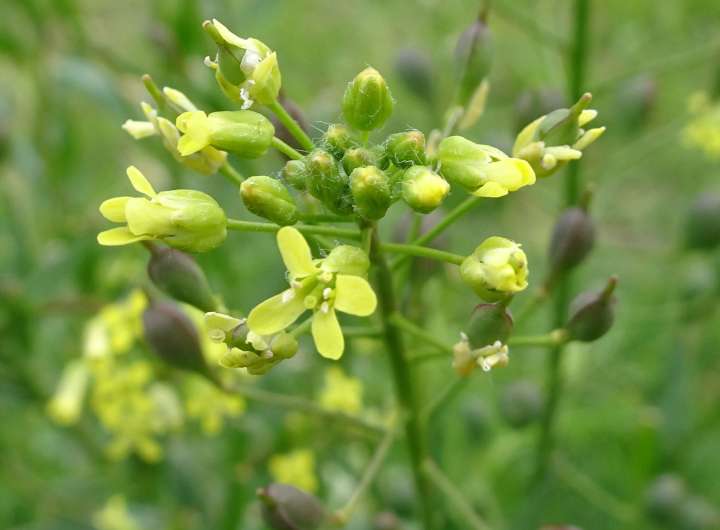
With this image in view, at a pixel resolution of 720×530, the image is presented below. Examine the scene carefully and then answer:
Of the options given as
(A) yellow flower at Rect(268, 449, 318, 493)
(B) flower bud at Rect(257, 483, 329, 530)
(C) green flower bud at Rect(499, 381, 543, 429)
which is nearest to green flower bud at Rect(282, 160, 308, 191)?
(B) flower bud at Rect(257, 483, 329, 530)

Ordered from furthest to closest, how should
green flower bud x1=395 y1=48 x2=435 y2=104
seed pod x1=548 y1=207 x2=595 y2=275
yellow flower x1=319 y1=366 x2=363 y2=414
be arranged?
green flower bud x1=395 y1=48 x2=435 y2=104 < yellow flower x1=319 y1=366 x2=363 y2=414 < seed pod x1=548 y1=207 x2=595 y2=275

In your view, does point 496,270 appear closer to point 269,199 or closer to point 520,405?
point 269,199

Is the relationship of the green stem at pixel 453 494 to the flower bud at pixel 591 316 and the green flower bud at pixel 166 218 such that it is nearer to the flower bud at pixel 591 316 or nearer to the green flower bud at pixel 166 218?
the flower bud at pixel 591 316

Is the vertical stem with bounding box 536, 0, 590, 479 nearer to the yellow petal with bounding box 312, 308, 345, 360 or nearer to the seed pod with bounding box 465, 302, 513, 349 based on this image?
the seed pod with bounding box 465, 302, 513, 349

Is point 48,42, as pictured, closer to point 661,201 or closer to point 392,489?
point 392,489

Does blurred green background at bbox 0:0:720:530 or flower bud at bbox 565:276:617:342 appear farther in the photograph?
blurred green background at bbox 0:0:720:530

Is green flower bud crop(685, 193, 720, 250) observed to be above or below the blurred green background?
above

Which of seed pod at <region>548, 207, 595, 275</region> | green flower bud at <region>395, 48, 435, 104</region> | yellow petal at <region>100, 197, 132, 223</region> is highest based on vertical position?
green flower bud at <region>395, 48, 435, 104</region>
